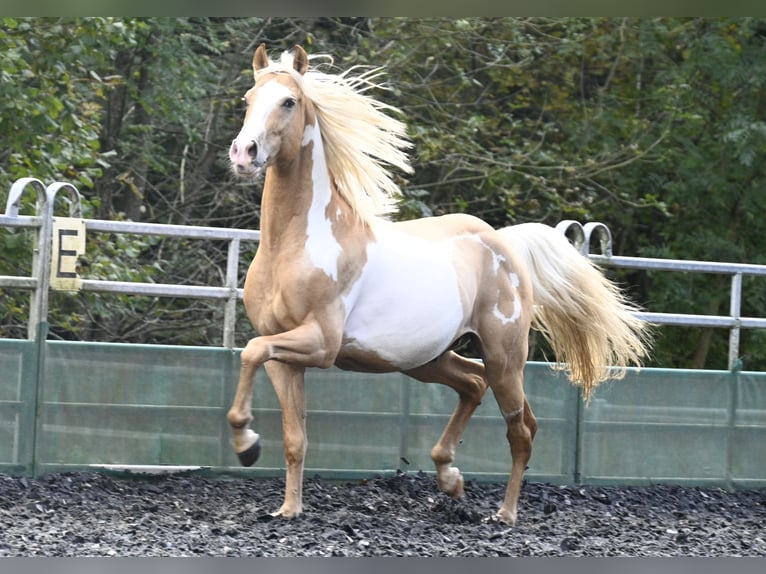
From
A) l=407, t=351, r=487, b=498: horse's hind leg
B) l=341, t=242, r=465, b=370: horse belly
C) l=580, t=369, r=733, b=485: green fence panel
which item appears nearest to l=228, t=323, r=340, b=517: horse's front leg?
l=341, t=242, r=465, b=370: horse belly

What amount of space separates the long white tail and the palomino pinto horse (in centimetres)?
2

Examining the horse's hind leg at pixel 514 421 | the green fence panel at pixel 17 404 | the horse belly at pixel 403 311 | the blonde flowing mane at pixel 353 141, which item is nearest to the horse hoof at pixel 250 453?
the horse belly at pixel 403 311

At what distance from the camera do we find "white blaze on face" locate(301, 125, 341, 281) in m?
5.17

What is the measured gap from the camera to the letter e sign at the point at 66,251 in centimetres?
602

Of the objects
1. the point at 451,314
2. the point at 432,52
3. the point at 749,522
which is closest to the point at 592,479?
the point at 749,522

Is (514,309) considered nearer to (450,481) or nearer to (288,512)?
(450,481)

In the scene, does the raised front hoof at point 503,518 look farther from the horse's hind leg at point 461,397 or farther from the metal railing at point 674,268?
the metal railing at point 674,268

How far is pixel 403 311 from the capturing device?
5.37 meters

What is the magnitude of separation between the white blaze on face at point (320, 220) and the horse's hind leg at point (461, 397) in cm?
101

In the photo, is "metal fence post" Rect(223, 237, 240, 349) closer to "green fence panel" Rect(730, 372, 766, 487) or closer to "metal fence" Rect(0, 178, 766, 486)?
"metal fence" Rect(0, 178, 766, 486)

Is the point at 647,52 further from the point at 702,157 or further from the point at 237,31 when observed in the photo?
the point at 237,31

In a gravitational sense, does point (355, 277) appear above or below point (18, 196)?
below

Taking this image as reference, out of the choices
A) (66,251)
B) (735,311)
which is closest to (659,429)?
(735,311)

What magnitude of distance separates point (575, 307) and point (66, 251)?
2762 mm
